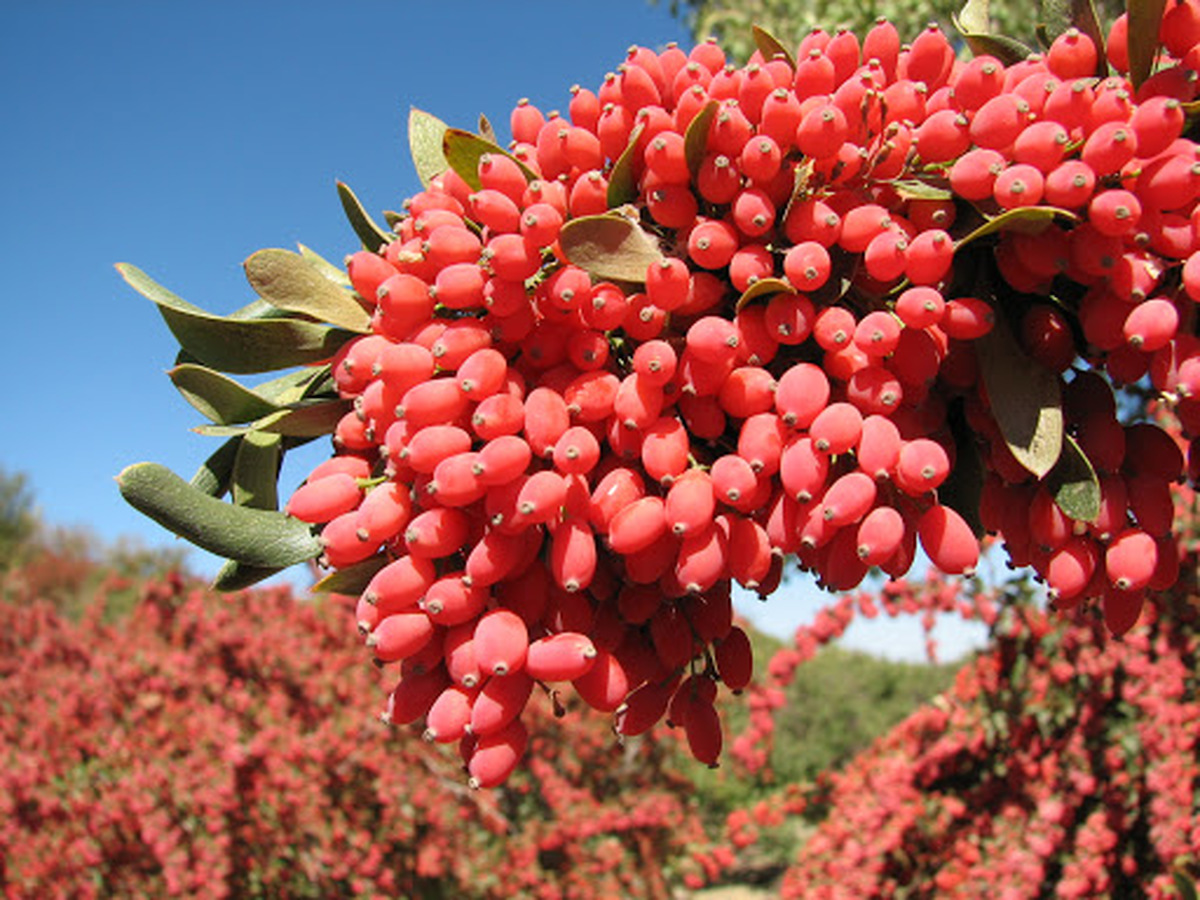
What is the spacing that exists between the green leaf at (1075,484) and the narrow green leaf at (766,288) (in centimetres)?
28

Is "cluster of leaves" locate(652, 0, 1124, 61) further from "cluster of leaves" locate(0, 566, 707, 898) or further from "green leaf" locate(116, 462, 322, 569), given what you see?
"cluster of leaves" locate(0, 566, 707, 898)

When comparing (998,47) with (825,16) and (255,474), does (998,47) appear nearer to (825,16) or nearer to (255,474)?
(255,474)

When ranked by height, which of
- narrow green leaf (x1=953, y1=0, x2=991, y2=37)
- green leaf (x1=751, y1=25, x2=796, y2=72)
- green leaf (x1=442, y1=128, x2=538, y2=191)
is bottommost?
green leaf (x1=442, y1=128, x2=538, y2=191)

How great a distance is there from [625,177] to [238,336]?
0.47 meters

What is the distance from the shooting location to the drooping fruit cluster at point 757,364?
74 centimetres

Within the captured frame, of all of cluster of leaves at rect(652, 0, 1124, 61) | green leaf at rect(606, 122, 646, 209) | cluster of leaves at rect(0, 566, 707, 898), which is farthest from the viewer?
cluster of leaves at rect(0, 566, 707, 898)

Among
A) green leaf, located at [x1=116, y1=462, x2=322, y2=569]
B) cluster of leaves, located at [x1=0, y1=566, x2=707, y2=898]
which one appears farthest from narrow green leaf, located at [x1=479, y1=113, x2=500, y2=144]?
cluster of leaves, located at [x1=0, y1=566, x2=707, y2=898]

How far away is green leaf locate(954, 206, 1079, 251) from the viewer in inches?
27.0

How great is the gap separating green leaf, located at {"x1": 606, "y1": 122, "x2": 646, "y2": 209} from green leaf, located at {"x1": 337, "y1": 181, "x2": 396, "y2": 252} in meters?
0.35

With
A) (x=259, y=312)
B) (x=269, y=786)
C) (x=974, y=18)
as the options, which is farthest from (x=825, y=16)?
(x=269, y=786)

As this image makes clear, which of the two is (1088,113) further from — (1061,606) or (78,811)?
(78,811)

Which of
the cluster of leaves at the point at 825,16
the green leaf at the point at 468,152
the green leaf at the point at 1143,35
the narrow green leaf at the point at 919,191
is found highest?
the cluster of leaves at the point at 825,16

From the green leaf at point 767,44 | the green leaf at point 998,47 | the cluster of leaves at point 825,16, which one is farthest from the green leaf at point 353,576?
the cluster of leaves at point 825,16

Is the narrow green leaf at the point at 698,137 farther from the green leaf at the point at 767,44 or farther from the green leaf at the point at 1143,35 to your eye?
the green leaf at the point at 1143,35
